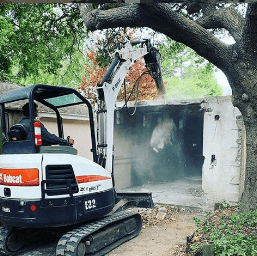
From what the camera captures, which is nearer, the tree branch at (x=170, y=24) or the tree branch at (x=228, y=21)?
the tree branch at (x=170, y=24)

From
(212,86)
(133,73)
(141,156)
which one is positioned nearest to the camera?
→ (141,156)

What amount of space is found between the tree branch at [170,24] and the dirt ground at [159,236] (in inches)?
140

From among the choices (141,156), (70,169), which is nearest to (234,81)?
(70,169)

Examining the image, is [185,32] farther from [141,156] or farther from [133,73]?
[133,73]

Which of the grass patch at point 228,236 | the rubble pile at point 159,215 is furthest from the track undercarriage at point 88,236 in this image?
the grass patch at point 228,236

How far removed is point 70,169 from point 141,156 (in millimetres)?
6989

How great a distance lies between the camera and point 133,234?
6410 mm

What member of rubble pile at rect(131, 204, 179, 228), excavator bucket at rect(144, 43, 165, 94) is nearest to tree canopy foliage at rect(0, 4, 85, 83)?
excavator bucket at rect(144, 43, 165, 94)

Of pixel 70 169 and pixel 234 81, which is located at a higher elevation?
pixel 234 81

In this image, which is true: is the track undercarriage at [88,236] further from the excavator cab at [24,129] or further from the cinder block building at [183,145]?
the cinder block building at [183,145]

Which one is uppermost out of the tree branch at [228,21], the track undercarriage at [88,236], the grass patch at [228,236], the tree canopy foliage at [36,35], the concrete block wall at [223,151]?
the tree canopy foliage at [36,35]

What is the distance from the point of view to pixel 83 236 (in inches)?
193

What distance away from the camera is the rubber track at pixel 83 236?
4.79m

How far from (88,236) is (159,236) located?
6.13ft
